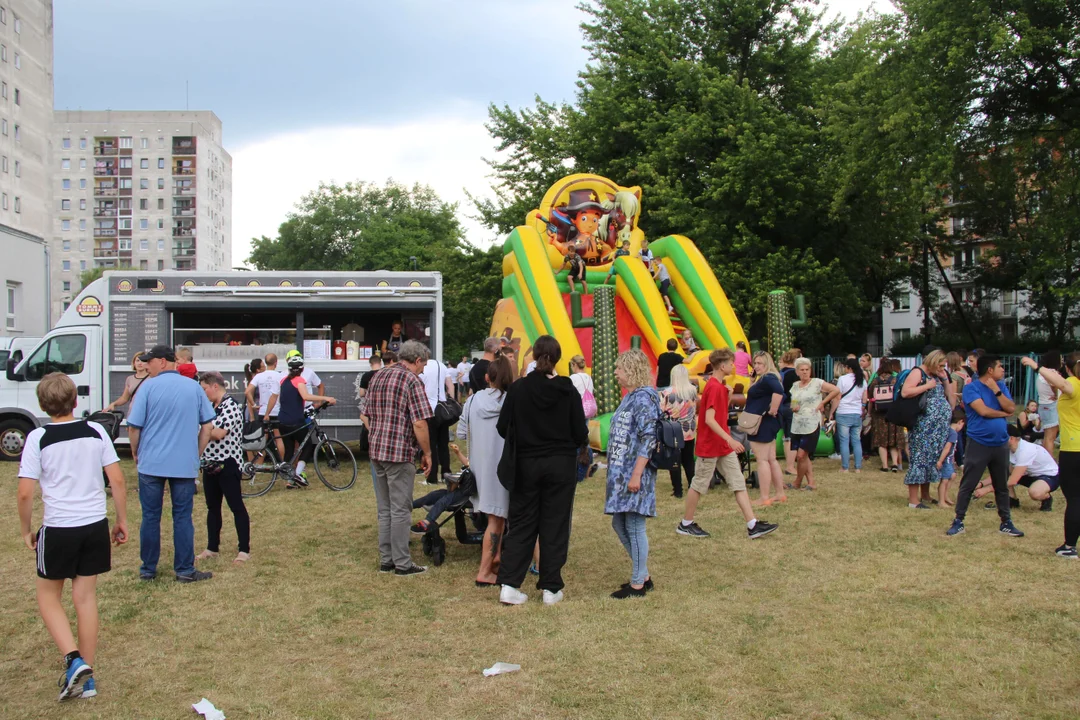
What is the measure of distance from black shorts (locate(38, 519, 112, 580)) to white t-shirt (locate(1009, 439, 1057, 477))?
8.09 metres

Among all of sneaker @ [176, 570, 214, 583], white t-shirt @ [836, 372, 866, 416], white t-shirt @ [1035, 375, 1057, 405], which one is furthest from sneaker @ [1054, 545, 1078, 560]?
sneaker @ [176, 570, 214, 583]

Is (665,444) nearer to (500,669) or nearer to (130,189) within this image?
(500,669)

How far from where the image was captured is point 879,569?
21.9ft

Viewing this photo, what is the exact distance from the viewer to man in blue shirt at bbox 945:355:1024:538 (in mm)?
7586

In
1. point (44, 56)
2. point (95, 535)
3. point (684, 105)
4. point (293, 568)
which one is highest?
point (44, 56)

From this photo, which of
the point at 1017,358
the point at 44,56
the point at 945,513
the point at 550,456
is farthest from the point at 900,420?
the point at 44,56

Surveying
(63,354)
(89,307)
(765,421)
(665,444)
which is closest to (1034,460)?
(765,421)

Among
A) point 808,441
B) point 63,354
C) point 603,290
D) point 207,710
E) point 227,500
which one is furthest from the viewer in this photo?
point 63,354

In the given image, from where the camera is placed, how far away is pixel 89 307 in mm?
13852

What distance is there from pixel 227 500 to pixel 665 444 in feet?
11.9

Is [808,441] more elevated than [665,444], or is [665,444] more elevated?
[665,444]

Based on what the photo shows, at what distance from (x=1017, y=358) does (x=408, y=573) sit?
771 inches

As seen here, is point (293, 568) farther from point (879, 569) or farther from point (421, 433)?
point (879, 569)

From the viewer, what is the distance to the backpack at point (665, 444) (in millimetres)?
5848
